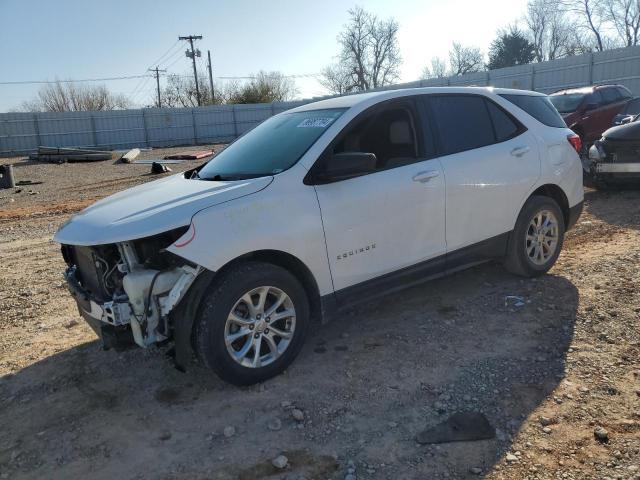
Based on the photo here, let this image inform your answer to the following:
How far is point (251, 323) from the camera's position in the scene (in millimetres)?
3455

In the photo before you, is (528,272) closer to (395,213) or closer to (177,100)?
(395,213)

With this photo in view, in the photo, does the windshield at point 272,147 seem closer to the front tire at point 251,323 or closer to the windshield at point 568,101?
the front tire at point 251,323

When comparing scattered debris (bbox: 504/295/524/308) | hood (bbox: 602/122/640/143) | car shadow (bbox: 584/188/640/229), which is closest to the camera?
scattered debris (bbox: 504/295/524/308)

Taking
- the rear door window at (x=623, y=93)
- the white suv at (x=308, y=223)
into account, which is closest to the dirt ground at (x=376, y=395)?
the white suv at (x=308, y=223)

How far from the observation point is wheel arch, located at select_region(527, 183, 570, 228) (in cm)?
511

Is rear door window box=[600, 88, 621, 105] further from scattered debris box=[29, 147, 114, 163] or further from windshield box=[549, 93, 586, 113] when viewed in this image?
scattered debris box=[29, 147, 114, 163]

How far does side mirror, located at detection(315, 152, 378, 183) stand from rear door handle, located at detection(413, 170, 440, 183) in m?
0.56

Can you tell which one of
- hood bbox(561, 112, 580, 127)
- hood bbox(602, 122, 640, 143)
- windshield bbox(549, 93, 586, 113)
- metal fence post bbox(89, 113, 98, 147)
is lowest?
hood bbox(602, 122, 640, 143)

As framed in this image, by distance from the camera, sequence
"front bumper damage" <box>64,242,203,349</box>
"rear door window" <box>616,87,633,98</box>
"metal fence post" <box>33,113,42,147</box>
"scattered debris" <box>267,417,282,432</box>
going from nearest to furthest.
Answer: "scattered debris" <box>267,417,282,432</box> < "front bumper damage" <box>64,242,203,349</box> < "rear door window" <box>616,87,633,98</box> < "metal fence post" <box>33,113,42,147</box>

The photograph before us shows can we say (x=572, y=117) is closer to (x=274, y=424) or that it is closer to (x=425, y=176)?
(x=425, y=176)

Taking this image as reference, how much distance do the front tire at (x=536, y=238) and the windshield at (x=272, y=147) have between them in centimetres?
209

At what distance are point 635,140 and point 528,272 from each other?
4566 millimetres

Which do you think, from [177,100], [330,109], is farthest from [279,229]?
[177,100]

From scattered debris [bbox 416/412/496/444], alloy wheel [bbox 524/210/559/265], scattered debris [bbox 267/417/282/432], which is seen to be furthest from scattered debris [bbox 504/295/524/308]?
scattered debris [bbox 267/417/282/432]
